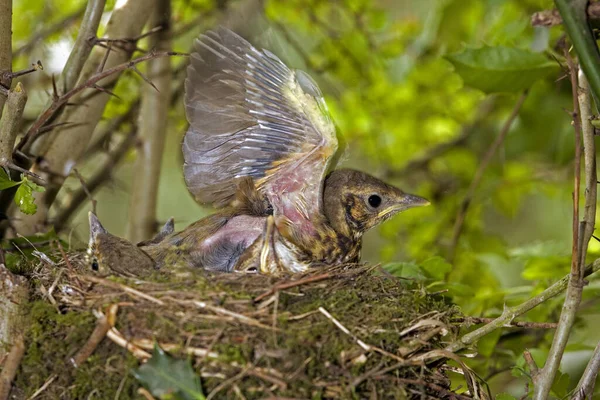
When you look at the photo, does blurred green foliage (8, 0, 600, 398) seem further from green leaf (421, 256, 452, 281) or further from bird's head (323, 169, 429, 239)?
bird's head (323, 169, 429, 239)

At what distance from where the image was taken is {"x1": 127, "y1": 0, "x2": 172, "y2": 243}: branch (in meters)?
2.73

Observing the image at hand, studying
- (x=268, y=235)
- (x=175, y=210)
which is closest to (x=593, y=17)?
(x=268, y=235)

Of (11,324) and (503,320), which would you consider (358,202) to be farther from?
(11,324)

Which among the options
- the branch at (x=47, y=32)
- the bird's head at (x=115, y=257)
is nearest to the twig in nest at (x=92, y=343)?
the bird's head at (x=115, y=257)

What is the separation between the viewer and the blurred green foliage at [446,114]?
7.64 feet

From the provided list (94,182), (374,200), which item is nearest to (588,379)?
(374,200)

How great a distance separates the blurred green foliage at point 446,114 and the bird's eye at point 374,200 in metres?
0.21

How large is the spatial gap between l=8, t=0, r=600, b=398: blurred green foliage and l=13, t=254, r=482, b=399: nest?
0.54m

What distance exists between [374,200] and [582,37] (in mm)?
879

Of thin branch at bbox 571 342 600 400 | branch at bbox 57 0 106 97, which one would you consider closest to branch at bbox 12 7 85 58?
branch at bbox 57 0 106 97

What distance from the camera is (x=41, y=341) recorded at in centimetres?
153

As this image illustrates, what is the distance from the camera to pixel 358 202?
88.3 inches

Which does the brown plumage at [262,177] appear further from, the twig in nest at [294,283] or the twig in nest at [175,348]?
the twig in nest at [175,348]

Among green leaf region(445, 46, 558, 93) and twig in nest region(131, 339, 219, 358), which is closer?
twig in nest region(131, 339, 219, 358)
